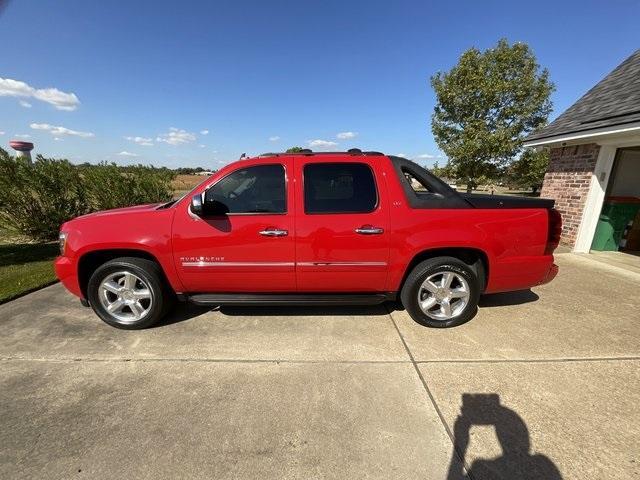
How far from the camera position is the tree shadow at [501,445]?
1.88 meters

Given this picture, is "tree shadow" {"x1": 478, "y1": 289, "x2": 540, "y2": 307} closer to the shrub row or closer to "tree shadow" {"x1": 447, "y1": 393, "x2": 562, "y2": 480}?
"tree shadow" {"x1": 447, "y1": 393, "x2": 562, "y2": 480}

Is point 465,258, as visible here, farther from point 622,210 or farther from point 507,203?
point 622,210

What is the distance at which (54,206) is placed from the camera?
833cm

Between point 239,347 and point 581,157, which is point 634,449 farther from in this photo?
point 581,157

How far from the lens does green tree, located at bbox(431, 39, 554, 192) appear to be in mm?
15359

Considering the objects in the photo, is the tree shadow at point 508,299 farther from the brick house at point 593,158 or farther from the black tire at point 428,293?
the brick house at point 593,158

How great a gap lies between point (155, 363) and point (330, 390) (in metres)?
1.66

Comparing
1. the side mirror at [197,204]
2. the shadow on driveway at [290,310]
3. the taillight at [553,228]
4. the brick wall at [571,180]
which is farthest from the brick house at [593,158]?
the side mirror at [197,204]

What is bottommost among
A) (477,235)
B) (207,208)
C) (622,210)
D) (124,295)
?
(124,295)

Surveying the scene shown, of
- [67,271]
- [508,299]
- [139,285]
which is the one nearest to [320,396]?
[139,285]

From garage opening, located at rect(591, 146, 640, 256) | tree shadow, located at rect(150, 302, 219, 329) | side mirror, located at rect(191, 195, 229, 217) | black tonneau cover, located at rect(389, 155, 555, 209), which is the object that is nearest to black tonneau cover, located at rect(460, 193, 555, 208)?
black tonneau cover, located at rect(389, 155, 555, 209)

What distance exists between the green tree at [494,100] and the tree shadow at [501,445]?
51.4 ft

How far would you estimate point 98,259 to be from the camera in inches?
140

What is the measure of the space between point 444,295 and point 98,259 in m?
3.89
